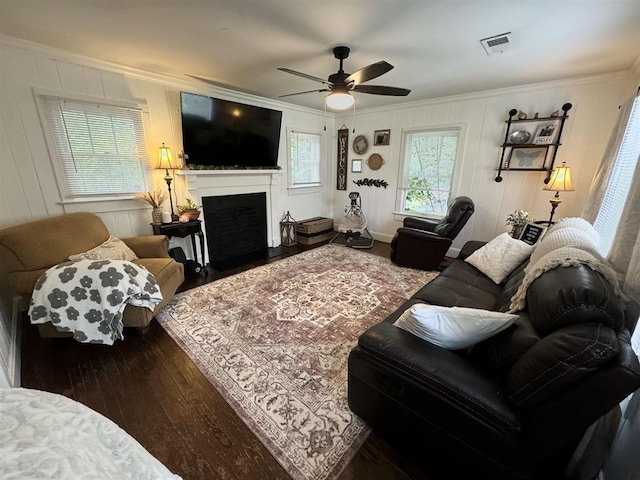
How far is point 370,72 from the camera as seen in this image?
6.95 feet

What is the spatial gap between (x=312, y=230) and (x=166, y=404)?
3.52 m

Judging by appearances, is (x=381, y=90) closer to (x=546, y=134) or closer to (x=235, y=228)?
(x=546, y=134)

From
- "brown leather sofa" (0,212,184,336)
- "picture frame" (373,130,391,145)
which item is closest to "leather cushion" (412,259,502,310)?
"brown leather sofa" (0,212,184,336)

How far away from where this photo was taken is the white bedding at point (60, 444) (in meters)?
0.55

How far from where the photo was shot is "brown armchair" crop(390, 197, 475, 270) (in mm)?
3321

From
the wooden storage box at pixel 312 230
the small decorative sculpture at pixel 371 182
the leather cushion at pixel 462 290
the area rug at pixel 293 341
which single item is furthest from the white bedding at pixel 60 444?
the small decorative sculpture at pixel 371 182

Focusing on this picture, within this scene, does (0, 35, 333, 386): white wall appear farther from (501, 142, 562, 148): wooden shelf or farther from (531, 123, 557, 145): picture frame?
(531, 123, 557, 145): picture frame

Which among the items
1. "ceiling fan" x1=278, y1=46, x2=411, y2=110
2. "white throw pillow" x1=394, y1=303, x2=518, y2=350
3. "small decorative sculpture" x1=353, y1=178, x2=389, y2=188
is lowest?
"white throw pillow" x1=394, y1=303, x2=518, y2=350

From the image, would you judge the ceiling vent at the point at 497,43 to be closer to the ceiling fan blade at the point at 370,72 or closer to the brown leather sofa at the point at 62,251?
the ceiling fan blade at the point at 370,72

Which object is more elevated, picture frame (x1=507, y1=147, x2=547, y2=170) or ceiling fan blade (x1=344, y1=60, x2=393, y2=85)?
ceiling fan blade (x1=344, y1=60, x2=393, y2=85)

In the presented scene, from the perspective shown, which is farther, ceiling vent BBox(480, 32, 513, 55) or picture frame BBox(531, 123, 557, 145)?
picture frame BBox(531, 123, 557, 145)

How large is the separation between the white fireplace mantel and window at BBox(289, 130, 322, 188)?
1.59 feet

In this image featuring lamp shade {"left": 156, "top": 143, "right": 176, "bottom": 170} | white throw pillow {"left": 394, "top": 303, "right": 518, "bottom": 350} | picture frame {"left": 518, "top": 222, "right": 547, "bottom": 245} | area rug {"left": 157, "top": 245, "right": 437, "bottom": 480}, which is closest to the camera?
white throw pillow {"left": 394, "top": 303, "right": 518, "bottom": 350}

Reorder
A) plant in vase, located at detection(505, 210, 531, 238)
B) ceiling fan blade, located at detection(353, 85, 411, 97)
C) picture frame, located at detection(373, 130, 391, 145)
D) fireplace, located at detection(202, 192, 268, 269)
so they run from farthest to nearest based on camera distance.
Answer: picture frame, located at detection(373, 130, 391, 145)
fireplace, located at detection(202, 192, 268, 269)
plant in vase, located at detection(505, 210, 531, 238)
ceiling fan blade, located at detection(353, 85, 411, 97)
